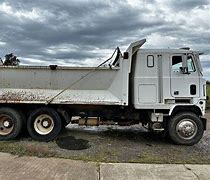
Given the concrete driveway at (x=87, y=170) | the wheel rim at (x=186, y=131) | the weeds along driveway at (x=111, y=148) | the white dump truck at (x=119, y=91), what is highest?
the white dump truck at (x=119, y=91)

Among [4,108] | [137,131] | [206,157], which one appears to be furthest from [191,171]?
[4,108]

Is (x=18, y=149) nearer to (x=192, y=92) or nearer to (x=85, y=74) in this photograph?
(x=85, y=74)

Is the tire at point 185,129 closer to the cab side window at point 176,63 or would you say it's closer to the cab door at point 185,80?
the cab door at point 185,80

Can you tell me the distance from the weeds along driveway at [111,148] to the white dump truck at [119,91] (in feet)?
1.51

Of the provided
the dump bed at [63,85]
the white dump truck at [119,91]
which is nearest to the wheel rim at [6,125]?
the white dump truck at [119,91]

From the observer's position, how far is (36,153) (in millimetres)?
7480

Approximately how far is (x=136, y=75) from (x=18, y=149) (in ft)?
12.5

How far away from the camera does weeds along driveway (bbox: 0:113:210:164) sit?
7445mm

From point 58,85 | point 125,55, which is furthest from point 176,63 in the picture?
point 58,85

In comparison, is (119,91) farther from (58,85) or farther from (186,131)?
(186,131)

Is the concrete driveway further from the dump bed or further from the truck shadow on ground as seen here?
the dump bed

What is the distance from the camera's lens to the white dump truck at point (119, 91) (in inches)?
362

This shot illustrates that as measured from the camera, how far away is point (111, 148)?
834cm

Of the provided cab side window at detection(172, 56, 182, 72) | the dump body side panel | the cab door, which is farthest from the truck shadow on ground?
cab side window at detection(172, 56, 182, 72)
